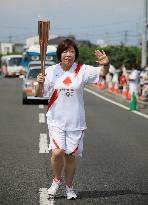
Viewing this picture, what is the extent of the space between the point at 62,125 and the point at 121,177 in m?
1.76

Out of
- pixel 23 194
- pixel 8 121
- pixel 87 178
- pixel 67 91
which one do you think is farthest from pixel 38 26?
pixel 8 121

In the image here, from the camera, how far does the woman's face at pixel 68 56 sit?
5.80 meters

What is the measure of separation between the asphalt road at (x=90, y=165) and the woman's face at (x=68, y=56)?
1.51m

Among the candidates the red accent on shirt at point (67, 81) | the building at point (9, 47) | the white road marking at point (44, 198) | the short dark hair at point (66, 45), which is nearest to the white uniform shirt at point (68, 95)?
the red accent on shirt at point (67, 81)

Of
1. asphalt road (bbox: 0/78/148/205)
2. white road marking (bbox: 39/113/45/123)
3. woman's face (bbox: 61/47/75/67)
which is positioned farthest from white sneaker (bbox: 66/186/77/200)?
white road marking (bbox: 39/113/45/123)

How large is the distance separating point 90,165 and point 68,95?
2559 mm

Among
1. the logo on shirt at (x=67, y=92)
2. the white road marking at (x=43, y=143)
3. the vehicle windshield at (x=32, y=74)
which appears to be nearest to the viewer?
the logo on shirt at (x=67, y=92)

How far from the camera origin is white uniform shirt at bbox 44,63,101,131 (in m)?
5.79

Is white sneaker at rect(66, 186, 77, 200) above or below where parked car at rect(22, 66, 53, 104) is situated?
above

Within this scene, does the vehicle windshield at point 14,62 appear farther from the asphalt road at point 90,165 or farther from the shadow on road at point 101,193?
the shadow on road at point 101,193

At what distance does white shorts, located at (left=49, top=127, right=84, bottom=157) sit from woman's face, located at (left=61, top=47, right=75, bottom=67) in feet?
2.36

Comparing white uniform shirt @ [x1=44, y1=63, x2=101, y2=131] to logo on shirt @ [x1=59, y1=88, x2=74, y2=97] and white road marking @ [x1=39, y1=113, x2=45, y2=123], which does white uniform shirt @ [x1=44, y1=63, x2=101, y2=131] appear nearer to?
logo on shirt @ [x1=59, y1=88, x2=74, y2=97]

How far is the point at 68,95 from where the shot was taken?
19.0 feet

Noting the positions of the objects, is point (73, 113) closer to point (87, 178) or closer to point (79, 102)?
point (79, 102)
